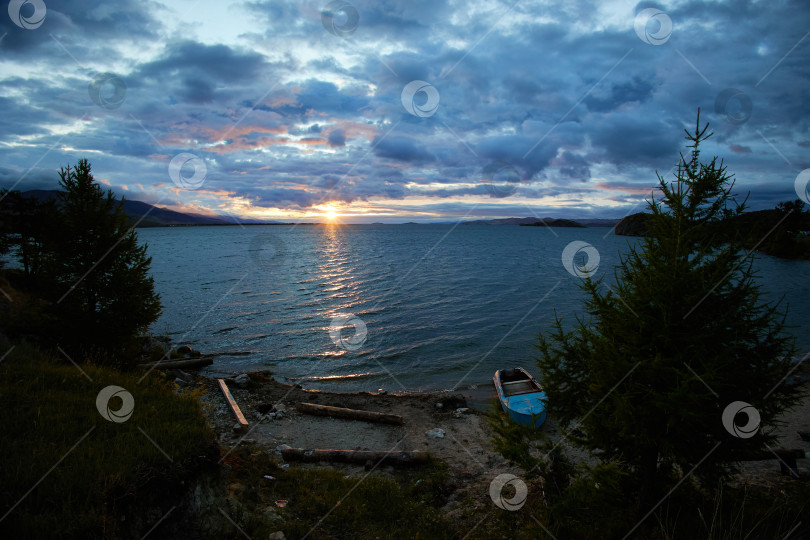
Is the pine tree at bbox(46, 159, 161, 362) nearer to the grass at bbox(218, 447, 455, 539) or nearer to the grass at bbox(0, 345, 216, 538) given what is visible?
the grass at bbox(0, 345, 216, 538)

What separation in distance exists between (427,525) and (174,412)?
22.0 feet

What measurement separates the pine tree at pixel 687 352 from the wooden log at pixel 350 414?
33.4ft

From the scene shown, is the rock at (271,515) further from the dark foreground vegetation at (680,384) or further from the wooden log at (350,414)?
the wooden log at (350,414)

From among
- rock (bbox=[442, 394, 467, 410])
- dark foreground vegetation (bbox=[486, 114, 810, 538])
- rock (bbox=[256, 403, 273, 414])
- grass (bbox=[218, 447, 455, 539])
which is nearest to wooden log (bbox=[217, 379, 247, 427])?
rock (bbox=[256, 403, 273, 414])

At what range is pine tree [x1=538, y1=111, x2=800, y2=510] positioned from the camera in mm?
6211

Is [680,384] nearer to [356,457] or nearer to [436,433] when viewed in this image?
[356,457]

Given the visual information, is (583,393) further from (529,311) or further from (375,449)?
(529,311)

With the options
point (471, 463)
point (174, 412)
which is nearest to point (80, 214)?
point (174, 412)

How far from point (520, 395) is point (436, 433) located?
4.94m

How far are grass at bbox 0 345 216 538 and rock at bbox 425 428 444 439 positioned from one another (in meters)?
9.61

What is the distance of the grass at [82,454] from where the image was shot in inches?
204

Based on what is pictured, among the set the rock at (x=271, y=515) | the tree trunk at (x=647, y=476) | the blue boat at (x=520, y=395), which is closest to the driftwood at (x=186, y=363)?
the rock at (x=271, y=515)

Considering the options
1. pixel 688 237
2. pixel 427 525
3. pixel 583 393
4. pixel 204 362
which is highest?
pixel 688 237

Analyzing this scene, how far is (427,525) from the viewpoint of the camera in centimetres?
Answer: 855
